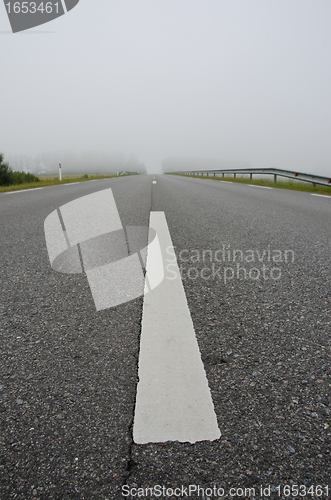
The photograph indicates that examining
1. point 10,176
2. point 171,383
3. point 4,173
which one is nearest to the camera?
point 171,383

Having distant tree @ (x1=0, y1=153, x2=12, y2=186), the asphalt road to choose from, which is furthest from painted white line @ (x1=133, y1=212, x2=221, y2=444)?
distant tree @ (x1=0, y1=153, x2=12, y2=186)

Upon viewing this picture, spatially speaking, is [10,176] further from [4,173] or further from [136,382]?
[136,382]

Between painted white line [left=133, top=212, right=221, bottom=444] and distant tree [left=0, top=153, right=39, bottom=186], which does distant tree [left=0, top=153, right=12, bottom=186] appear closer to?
distant tree [left=0, top=153, right=39, bottom=186]

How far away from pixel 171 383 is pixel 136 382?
5.4 inches

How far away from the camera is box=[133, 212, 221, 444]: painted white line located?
3.29ft

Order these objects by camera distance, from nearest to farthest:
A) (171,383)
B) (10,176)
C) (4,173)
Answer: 1. (171,383)
2. (4,173)
3. (10,176)

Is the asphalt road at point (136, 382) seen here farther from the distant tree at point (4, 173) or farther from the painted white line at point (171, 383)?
the distant tree at point (4, 173)

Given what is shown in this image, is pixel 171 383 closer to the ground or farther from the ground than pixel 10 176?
closer to the ground

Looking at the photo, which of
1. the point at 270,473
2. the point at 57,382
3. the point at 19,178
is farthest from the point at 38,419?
the point at 19,178

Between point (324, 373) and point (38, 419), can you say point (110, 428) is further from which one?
point (324, 373)

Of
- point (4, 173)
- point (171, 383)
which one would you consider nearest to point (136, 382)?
point (171, 383)

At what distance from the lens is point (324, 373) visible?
4.26 feet

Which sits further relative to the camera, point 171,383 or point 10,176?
point 10,176

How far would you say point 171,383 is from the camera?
1183 millimetres
